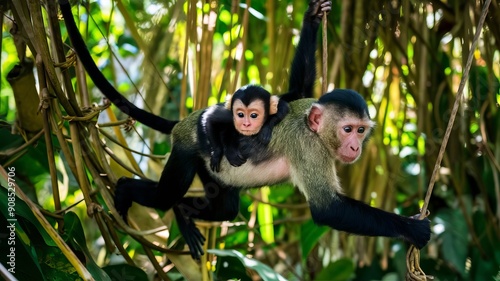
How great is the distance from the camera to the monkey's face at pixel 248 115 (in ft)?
12.0

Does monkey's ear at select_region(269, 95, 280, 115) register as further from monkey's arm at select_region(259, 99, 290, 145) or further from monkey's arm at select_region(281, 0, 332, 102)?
monkey's arm at select_region(281, 0, 332, 102)

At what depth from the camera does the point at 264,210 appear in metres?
5.88

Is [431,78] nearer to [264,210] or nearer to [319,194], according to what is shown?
[264,210]

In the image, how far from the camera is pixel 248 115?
12.0ft

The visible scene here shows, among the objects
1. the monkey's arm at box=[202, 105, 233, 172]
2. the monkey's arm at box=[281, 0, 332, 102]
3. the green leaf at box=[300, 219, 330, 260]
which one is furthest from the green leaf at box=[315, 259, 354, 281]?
the monkey's arm at box=[202, 105, 233, 172]

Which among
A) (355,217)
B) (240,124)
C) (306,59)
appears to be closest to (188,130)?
(240,124)

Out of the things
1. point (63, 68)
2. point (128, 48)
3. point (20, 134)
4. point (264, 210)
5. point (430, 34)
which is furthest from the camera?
point (128, 48)

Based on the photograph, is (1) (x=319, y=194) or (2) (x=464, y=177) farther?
(2) (x=464, y=177)

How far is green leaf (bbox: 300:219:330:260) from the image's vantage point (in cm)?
503

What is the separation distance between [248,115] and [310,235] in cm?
172

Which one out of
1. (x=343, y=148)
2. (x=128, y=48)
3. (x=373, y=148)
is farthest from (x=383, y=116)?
(x=128, y=48)

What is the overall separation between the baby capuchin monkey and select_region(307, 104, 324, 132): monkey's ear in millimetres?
173

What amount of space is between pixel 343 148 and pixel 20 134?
2033 mm

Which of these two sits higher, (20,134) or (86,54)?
(86,54)
